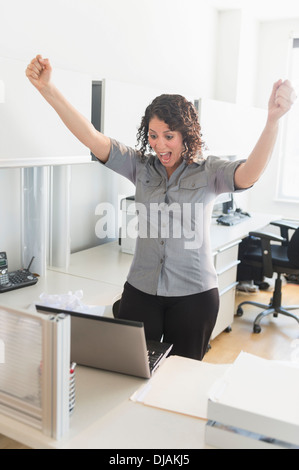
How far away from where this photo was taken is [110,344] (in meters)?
1.38

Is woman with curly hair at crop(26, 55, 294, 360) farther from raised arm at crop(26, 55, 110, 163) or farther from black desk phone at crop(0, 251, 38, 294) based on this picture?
black desk phone at crop(0, 251, 38, 294)

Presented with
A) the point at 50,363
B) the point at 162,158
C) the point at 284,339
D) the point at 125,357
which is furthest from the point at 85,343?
the point at 284,339

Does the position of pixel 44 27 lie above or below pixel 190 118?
above

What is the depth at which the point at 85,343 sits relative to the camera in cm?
142

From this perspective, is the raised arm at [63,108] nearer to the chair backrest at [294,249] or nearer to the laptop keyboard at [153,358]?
the laptop keyboard at [153,358]

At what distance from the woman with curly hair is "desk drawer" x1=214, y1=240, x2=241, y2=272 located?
147 centimetres

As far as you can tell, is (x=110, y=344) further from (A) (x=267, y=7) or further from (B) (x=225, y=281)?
(A) (x=267, y=7)

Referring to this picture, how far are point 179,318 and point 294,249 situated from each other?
83.2 inches

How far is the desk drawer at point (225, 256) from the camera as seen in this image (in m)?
3.33

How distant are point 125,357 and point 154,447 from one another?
1.03 feet

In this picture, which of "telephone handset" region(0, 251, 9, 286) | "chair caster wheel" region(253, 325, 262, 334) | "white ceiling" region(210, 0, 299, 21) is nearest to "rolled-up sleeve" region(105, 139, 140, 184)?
"telephone handset" region(0, 251, 9, 286)

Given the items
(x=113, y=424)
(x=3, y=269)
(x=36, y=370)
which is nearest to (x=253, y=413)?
(x=113, y=424)

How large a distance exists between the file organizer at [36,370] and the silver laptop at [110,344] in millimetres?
198
